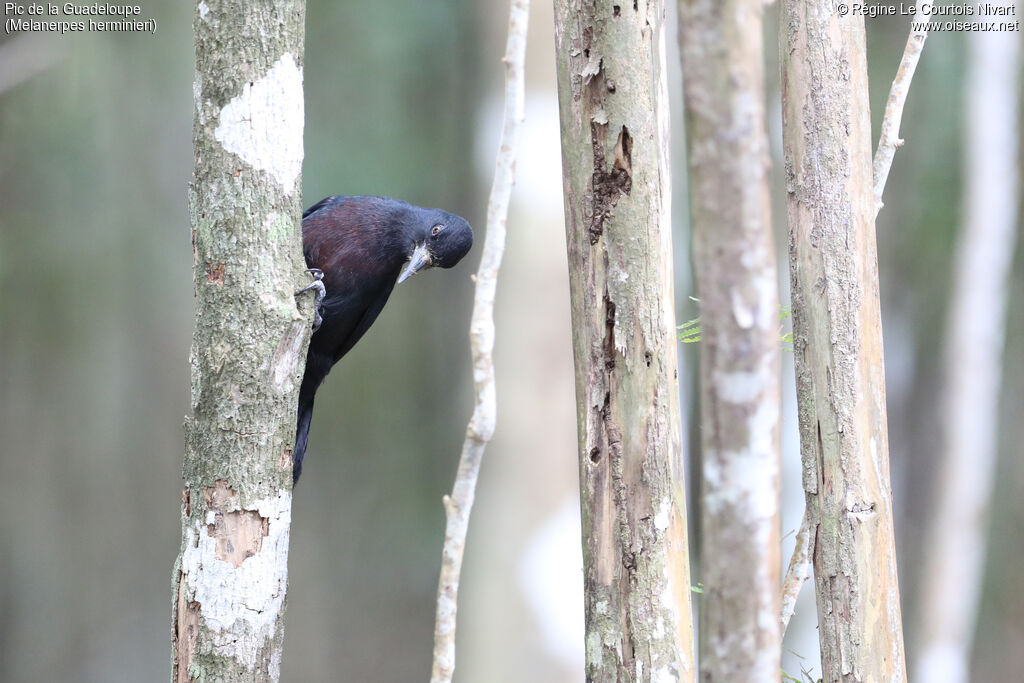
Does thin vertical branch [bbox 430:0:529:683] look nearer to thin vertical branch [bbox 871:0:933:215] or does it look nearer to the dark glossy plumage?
thin vertical branch [bbox 871:0:933:215]

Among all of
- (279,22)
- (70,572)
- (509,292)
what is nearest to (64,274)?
(70,572)

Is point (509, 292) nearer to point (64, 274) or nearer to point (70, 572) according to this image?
point (64, 274)

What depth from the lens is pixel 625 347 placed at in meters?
1.71

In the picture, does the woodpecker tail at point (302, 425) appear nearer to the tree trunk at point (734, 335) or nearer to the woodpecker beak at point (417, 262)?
the woodpecker beak at point (417, 262)

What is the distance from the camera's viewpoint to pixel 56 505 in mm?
7559

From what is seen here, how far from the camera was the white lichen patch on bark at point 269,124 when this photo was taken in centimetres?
176

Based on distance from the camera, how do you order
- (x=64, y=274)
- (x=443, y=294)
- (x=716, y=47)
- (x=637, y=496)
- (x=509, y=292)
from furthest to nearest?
(x=443, y=294) → (x=64, y=274) → (x=509, y=292) → (x=637, y=496) → (x=716, y=47)

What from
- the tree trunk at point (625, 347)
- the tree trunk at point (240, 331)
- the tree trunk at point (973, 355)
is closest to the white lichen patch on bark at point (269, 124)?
the tree trunk at point (240, 331)

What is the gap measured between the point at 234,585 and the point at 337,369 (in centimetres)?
656

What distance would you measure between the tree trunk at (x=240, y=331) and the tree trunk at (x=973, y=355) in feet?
16.8

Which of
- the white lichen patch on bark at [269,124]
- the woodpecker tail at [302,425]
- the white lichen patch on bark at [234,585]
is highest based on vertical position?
the white lichen patch on bark at [269,124]

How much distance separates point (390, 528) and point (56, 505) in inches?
109

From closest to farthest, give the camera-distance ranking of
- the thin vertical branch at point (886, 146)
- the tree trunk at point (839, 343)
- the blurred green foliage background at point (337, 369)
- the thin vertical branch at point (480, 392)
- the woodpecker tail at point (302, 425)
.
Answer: the thin vertical branch at point (480, 392)
the tree trunk at point (839, 343)
the thin vertical branch at point (886, 146)
the woodpecker tail at point (302, 425)
the blurred green foliage background at point (337, 369)

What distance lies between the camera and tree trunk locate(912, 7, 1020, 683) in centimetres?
574
